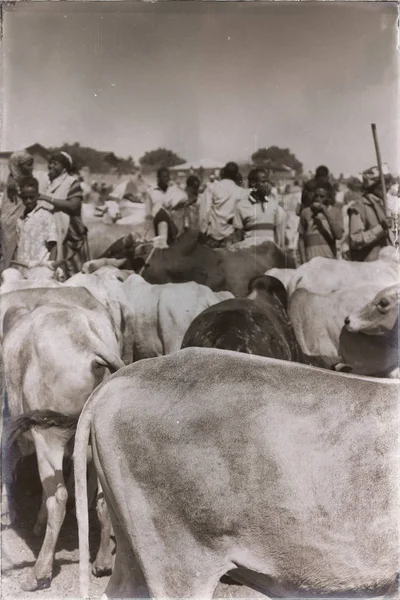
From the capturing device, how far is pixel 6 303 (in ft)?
15.3

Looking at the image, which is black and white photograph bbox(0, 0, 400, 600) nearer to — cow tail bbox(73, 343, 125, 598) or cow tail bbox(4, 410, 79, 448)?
cow tail bbox(4, 410, 79, 448)

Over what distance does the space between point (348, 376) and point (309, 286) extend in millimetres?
1509

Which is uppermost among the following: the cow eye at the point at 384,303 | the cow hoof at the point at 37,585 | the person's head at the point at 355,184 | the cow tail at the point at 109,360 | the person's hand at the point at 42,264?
the person's head at the point at 355,184

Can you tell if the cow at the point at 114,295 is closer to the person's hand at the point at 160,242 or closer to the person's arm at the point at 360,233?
the person's hand at the point at 160,242

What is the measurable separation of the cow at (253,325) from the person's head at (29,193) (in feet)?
4.24

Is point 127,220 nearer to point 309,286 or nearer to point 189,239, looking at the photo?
point 189,239

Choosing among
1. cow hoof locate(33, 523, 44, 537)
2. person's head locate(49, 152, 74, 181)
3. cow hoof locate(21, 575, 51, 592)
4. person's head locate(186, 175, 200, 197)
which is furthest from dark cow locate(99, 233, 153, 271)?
cow hoof locate(21, 575, 51, 592)

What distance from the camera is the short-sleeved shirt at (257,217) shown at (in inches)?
193

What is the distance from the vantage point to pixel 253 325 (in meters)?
4.71

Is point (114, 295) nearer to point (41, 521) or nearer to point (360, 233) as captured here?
point (41, 521)

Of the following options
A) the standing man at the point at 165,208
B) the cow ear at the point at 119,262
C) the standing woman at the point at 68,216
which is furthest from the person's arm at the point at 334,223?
the standing woman at the point at 68,216

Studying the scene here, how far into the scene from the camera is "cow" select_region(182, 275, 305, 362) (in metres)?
4.61

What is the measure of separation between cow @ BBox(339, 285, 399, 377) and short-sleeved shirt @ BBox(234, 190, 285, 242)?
81 cm

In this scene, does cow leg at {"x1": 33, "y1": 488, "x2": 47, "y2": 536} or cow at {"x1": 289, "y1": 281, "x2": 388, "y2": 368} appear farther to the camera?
cow at {"x1": 289, "y1": 281, "x2": 388, "y2": 368}
